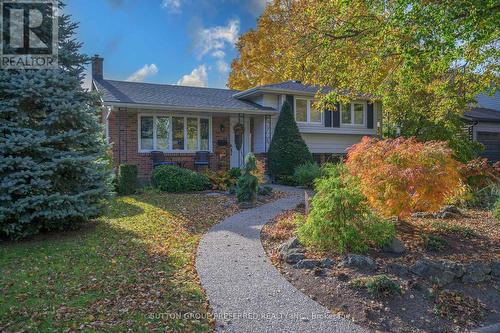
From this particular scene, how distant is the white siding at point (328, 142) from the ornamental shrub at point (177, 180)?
686cm

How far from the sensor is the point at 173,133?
1565cm

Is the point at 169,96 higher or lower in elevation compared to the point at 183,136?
higher

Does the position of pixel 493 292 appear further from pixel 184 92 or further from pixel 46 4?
pixel 184 92

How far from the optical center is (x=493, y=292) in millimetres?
4805

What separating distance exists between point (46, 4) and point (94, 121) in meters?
2.28

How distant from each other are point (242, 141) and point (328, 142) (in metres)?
4.33

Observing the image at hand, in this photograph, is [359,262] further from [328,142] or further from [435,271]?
[328,142]

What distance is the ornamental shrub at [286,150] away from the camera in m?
15.2

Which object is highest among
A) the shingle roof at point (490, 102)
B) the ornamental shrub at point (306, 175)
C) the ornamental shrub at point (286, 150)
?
the shingle roof at point (490, 102)

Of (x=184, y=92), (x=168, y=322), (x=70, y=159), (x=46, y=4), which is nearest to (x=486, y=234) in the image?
(x=168, y=322)

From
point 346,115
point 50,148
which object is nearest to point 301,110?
point 346,115

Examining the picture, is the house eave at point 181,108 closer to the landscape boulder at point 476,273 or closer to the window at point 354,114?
the window at point 354,114

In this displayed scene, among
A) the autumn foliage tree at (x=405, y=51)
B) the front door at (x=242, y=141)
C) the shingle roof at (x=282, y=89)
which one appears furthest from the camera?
the front door at (x=242, y=141)

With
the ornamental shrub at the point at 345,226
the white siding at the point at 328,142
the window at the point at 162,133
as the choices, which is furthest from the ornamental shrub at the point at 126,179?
the white siding at the point at 328,142
